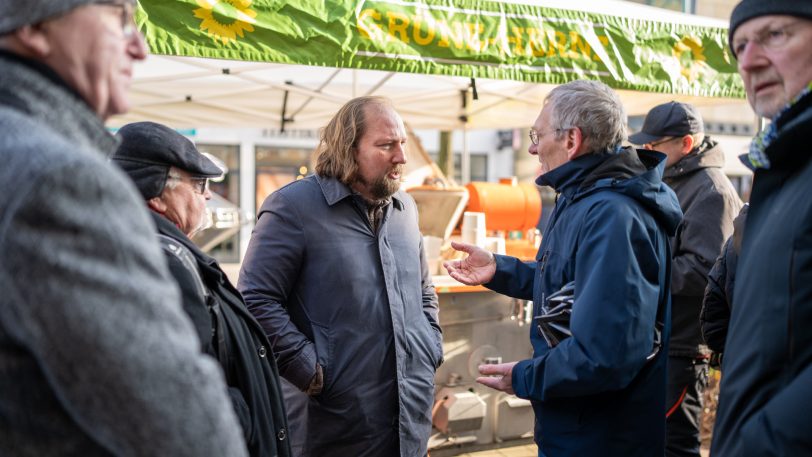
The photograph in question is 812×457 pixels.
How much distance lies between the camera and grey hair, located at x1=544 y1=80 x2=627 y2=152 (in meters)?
2.15

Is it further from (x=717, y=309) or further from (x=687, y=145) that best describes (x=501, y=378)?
(x=687, y=145)

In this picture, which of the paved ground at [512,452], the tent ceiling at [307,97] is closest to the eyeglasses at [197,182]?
the paved ground at [512,452]

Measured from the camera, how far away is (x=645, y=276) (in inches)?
80.1

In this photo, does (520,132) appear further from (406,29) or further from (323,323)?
(323,323)

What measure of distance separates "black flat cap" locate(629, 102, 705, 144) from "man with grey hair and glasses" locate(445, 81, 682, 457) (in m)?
1.44

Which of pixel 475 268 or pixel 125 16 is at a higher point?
pixel 125 16

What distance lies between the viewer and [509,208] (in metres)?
5.26

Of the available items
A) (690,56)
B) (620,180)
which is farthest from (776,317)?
(690,56)

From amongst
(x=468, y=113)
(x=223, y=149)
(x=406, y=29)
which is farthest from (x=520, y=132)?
(x=406, y=29)

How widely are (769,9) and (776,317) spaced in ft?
2.12

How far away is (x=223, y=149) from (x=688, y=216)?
1505 centimetres

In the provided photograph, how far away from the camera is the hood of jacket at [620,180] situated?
6.81 feet

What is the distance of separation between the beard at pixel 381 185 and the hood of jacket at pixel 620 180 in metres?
0.68

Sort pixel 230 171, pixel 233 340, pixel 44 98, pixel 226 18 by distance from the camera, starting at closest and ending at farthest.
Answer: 1. pixel 44 98
2. pixel 233 340
3. pixel 226 18
4. pixel 230 171
